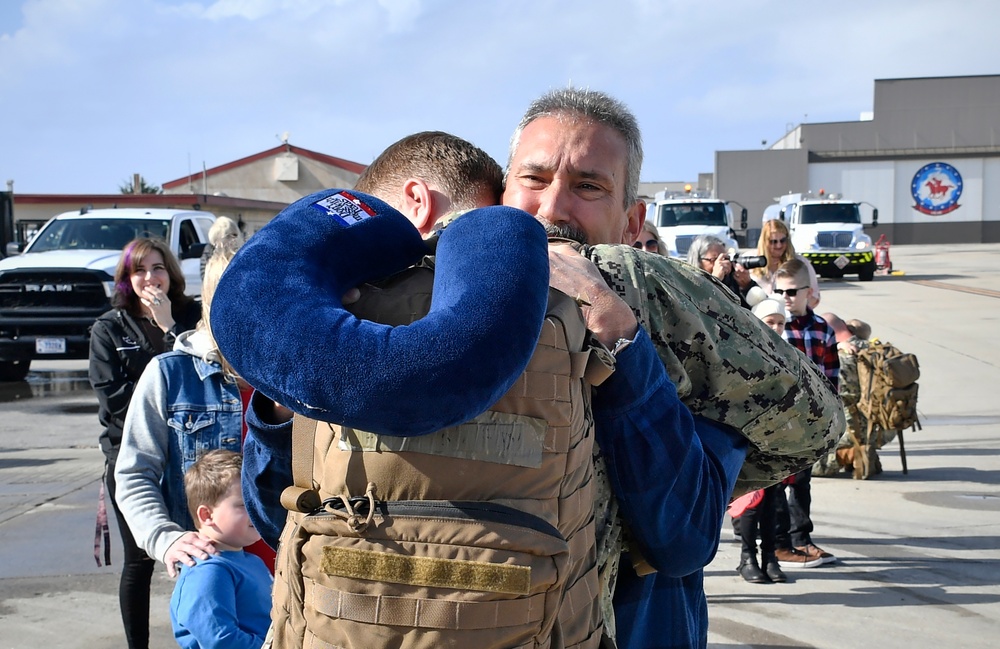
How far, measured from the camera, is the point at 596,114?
1821 millimetres

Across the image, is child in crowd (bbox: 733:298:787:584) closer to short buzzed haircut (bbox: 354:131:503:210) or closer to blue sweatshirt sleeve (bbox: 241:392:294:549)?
short buzzed haircut (bbox: 354:131:503:210)

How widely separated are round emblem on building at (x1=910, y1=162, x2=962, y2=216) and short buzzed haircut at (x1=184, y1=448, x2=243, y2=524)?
51.4m

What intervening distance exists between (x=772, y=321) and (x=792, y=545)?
148 centimetres

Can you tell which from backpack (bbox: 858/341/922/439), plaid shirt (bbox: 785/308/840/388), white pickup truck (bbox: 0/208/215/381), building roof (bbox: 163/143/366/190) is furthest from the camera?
building roof (bbox: 163/143/366/190)

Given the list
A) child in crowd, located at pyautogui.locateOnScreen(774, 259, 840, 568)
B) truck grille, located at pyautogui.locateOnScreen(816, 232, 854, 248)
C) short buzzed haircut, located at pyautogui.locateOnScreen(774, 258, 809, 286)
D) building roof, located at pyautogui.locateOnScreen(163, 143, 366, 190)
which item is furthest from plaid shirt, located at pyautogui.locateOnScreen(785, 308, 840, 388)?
building roof, located at pyautogui.locateOnScreen(163, 143, 366, 190)

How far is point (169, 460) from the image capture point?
12.0ft

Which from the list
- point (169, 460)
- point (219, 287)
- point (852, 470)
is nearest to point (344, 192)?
point (219, 287)

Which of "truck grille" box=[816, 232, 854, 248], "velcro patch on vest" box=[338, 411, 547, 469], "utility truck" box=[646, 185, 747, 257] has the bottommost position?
"velcro patch on vest" box=[338, 411, 547, 469]

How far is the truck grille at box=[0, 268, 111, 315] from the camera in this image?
1349 cm

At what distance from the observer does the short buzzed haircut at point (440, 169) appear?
1.76 metres

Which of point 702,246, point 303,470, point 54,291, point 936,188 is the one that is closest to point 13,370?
point 54,291

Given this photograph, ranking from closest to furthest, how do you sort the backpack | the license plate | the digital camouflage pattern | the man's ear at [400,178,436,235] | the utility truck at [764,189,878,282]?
the digital camouflage pattern → the man's ear at [400,178,436,235] → the backpack → the license plate → the utility truck at [764,189,878,282]

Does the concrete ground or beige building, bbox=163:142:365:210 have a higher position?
beige building, bbox=163:142:365:210

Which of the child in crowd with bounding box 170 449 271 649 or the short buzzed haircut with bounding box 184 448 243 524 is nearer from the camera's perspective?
the child in crowd with bounding box 170 449 271 649
